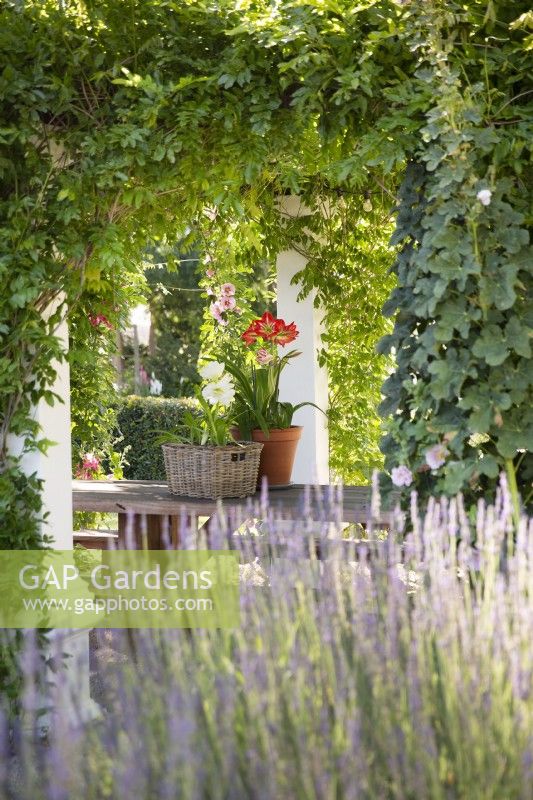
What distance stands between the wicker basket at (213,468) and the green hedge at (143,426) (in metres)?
4.11

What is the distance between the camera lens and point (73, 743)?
4.31 ft

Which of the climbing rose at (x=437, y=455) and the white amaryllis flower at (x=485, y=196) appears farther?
the climbing rose at (x=437, y=455)

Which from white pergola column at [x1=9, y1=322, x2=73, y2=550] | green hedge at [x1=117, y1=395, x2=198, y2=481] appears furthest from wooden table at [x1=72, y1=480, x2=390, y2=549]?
green hedge at [x1=117, y1=395, x2=198, y2=481]

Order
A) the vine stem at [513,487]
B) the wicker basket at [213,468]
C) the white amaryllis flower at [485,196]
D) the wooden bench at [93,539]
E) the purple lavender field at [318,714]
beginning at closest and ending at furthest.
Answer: the purple lavender field at [318,714]
the white amaryllis flower at [485,196]
the vine stem at [513,487]
the wicker basket at [213,468]
the wooden bench at [93,539]

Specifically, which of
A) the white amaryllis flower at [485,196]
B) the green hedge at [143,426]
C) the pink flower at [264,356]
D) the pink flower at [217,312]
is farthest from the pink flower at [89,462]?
the green hedge at [143,426]

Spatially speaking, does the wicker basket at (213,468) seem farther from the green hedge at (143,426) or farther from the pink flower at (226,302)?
the green hedge at (143,426)

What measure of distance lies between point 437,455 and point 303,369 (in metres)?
2.18

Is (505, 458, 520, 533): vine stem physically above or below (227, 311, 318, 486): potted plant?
below

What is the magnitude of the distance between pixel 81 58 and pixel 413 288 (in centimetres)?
113

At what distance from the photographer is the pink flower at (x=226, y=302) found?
175 inches

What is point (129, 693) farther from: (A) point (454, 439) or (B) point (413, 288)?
(B) point (413, 288)

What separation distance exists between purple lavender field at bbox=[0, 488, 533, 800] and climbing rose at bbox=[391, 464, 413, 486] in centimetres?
73

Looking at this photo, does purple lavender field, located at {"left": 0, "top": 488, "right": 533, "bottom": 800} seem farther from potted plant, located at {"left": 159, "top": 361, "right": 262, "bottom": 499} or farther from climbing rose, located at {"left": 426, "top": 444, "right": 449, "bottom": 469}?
potted plant, located at {"left": 159, "top": 361, "right": 262, "bottom": 499}

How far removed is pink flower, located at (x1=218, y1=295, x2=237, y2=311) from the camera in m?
4.44
